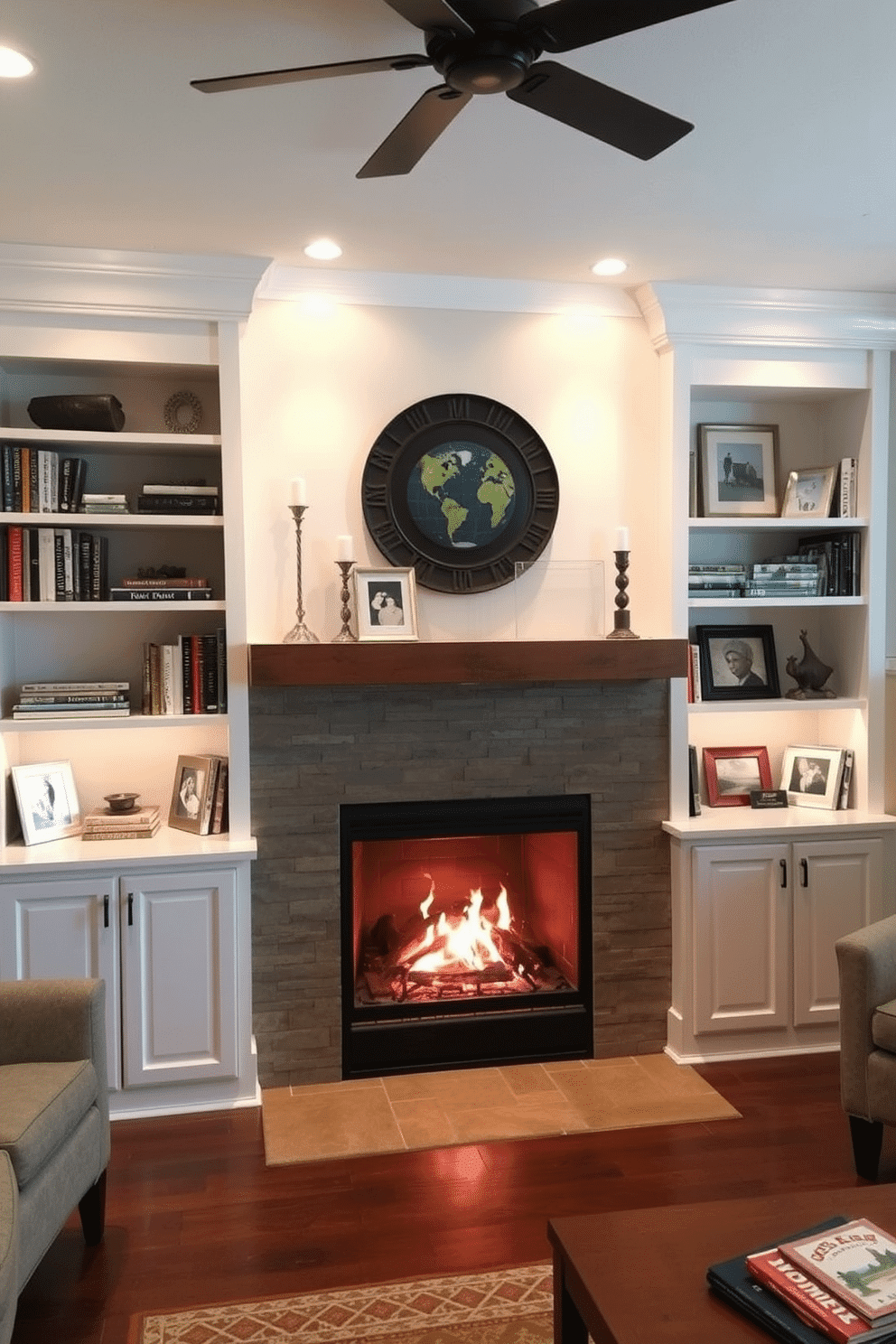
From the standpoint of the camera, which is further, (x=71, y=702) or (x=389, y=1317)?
(x=71, y=702)

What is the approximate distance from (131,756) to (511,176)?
2249 millimetres

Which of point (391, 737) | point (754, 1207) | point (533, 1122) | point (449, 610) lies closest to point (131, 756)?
point (391, 737)

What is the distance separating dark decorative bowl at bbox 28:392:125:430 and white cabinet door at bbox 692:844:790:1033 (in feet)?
8.01

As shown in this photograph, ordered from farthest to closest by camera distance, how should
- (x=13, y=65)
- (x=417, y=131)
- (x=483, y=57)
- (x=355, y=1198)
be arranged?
(x=355, y=1198)
(x=13, y=65)
(x=417, y=131)
(x=483, y=57)

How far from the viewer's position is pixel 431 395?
386 centimetres

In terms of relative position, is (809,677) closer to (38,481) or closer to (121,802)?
(121,802)

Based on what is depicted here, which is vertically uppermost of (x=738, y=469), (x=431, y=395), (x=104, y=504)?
(x=431, y=395)

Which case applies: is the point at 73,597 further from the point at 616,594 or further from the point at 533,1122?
the point at 533,1122

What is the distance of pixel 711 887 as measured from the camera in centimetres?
384

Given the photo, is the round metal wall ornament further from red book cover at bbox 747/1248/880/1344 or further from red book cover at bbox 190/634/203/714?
red book cover at bbox 747/1248/880/1344

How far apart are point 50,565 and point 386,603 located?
1088mm

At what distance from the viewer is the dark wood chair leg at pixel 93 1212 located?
2707 millimetres

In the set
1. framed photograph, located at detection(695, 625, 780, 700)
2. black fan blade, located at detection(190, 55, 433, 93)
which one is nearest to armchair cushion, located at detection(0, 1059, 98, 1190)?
black fan blade, located at detection(190, 55, 433, 93)

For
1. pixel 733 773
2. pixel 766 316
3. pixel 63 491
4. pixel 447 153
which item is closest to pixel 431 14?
pixel 447 153
